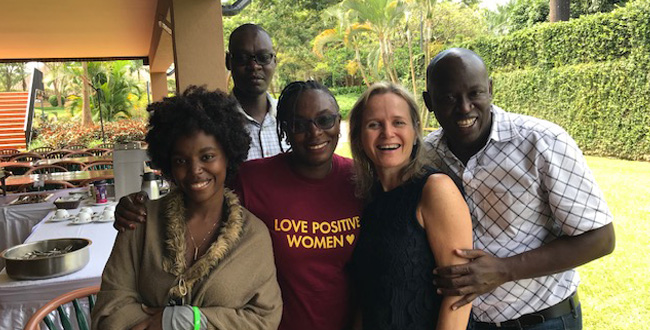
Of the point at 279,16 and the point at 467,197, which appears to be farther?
the point at 279,16

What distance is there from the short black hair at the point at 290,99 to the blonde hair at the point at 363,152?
0.13 meters

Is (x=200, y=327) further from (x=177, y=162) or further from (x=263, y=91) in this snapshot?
(x=263, y=91)

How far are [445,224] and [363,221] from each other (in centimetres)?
33

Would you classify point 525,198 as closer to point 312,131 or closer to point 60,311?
point 312,131

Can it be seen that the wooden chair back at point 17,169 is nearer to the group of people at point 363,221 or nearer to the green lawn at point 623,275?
the green lawn at point 623,275

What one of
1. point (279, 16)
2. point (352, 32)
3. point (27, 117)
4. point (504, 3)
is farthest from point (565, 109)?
point (504, 3)

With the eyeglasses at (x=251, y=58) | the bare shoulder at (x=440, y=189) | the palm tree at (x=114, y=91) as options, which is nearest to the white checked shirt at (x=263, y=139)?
the eyeglasses at (x=251, y=58)

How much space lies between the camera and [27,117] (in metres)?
18.3

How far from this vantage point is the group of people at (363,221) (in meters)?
1.54

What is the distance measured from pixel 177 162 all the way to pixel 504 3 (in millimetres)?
40633

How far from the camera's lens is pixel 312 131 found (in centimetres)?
174

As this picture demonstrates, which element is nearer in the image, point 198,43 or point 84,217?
point 84,217

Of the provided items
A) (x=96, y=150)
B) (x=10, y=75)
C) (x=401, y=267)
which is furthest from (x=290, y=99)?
(x=10, y=75)

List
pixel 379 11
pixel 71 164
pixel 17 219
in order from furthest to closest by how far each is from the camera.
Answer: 1. pixel 379 11
2. pixel 71 164
3. pixel 17 219
